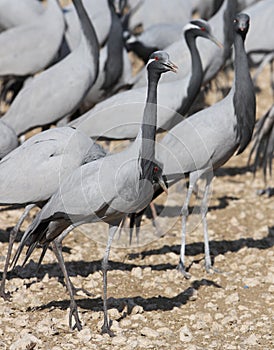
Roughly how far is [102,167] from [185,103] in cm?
251

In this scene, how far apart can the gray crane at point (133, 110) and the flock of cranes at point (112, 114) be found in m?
0.01

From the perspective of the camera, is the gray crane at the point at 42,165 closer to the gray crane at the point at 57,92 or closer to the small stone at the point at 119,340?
the small stone at the point at 119,340

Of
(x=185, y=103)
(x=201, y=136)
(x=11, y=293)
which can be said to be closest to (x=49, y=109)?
(x=185, y=103)

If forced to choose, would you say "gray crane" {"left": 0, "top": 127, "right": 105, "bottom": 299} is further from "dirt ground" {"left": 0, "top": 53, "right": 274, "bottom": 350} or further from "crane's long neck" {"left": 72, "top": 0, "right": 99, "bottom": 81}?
"crane's long neck" {"left": 72, "top": 0, "right": 99, "bottom": 81}

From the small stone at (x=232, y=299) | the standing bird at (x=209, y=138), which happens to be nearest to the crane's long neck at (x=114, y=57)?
the standing bird at (x=209, y=138)

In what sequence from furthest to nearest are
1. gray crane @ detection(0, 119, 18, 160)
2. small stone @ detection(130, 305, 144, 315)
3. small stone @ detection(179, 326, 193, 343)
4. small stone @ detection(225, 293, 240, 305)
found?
gray crane @ detection(0, 119, 18, 160)
small stone @ detection(225, 293, 240, 305)
small stone @ detection(130, 305, 144, 315)
small stone @ detection(179, 326, 193, 343)

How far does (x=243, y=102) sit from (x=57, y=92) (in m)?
2.02

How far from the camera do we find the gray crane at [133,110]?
770 cm

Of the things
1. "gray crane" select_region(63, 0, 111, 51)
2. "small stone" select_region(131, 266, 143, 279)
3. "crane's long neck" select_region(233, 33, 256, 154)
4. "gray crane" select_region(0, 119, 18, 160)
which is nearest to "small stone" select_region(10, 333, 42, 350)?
"small stone" select_region(131, 266, 143, 279)

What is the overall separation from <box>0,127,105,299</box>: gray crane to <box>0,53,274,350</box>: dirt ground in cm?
53

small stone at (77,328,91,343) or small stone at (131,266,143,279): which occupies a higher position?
small stone at (77,328,91,343)

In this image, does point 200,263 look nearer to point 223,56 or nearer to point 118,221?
point 118,221

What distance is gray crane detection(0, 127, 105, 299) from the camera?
604 cm

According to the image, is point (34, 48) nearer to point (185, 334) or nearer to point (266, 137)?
point (266, 137)
